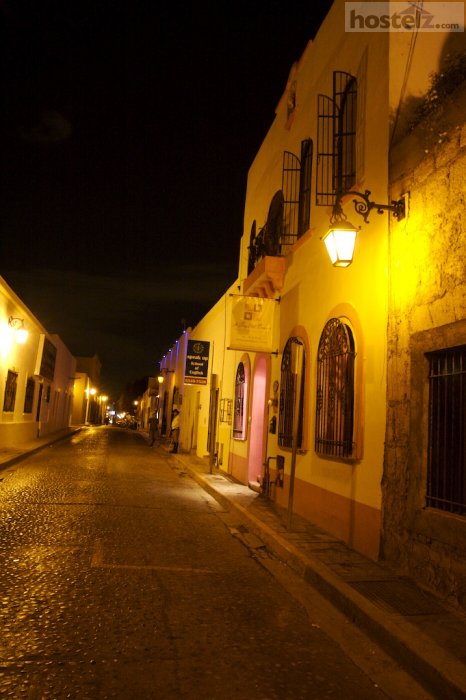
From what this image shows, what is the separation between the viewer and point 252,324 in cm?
1190

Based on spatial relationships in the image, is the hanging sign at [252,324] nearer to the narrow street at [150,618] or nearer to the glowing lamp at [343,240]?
the narrow street at [150,618]

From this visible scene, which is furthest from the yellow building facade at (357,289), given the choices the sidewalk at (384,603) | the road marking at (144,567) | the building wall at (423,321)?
the road marking at (144,567)

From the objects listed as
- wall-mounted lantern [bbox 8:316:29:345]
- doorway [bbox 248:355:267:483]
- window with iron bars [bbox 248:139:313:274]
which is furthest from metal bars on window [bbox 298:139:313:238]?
wall-mounted lantern [bbox 8:316:29:345]

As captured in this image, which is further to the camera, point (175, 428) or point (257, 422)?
point (175, 428)

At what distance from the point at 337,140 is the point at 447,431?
579 centimetres

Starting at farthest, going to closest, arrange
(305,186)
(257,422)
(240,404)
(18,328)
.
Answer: (18,328), (240,404), (257,422), (305,186)

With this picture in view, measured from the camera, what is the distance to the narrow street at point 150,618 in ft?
11.8

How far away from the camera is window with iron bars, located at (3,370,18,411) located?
1912cm

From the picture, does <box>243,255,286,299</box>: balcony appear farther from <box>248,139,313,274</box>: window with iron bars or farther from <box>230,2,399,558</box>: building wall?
<box>248,139,313,274</box>: window with iron bars

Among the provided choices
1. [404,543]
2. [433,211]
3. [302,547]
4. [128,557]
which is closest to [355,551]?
[302,547]

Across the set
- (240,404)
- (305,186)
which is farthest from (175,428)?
(305,186)

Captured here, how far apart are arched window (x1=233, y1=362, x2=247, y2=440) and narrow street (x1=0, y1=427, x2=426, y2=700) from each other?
5304 millimetres

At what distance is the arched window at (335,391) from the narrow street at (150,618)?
1867 millimetres

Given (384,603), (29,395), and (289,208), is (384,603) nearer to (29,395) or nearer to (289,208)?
(289,208)
